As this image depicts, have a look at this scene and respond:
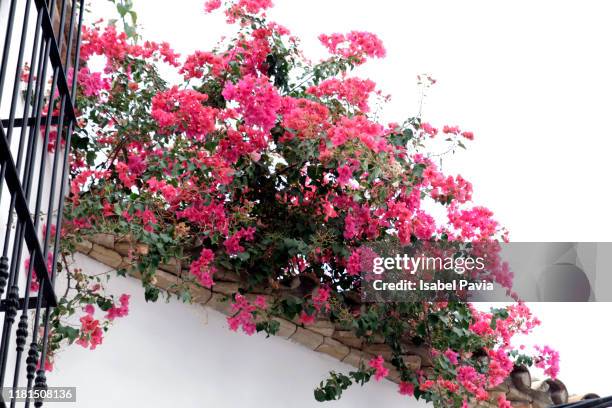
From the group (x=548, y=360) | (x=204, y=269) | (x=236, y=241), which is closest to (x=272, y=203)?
(x=236, y=241)

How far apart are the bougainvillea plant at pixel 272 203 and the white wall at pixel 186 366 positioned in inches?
4.4

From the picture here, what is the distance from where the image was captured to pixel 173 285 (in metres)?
4.87

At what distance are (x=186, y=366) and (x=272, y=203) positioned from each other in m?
0.93

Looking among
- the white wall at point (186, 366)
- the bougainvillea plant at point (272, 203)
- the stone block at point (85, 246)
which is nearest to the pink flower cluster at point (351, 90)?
Result: the bougainvillea plant at point (272, 203)

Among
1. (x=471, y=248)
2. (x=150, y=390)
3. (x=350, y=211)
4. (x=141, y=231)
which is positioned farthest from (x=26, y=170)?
(x=471, y=248)

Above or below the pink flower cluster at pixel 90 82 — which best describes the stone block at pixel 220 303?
below

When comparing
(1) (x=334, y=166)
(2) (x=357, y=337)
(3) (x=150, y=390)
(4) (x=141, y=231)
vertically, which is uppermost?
(1) (x=334, y=166)

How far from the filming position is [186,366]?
4891mm

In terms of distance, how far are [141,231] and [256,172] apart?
2.43ft

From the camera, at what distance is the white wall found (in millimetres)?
4758

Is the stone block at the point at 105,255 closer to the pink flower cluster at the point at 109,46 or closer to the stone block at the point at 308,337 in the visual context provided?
the stone block at the point at 308,337

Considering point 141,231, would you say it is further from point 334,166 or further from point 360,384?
point 360,384

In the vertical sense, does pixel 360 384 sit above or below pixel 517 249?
below

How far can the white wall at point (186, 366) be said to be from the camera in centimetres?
476
